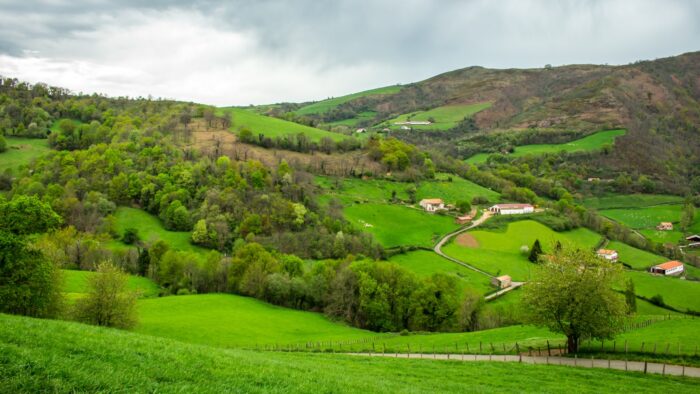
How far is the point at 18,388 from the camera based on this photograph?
11773 millimetres

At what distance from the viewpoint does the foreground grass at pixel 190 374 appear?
516 inches

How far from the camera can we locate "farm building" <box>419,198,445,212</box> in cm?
12651

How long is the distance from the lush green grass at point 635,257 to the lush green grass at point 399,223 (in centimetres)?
4093

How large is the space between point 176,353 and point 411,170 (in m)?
134

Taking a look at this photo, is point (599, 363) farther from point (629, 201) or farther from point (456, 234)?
point (629, 201)

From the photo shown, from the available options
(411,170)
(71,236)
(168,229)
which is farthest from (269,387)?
(411,170)

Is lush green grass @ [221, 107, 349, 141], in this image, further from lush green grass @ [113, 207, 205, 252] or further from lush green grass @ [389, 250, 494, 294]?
lush green grass @ [389, 250, 494, 294]

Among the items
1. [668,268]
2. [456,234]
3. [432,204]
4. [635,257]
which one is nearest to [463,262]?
[456,234]

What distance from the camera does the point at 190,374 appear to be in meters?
16.1

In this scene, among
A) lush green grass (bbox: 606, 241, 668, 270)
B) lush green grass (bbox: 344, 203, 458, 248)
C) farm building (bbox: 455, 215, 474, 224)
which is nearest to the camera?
lush green grass (bbox: 606, 241, 668, 270)

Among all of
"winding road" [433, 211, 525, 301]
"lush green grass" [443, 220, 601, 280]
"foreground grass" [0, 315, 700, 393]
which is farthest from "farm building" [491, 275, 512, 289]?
"foreground grass" [0, 315, 700, 393]

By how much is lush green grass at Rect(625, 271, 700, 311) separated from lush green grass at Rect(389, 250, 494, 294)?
29.3m

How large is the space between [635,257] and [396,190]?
66.1 metres

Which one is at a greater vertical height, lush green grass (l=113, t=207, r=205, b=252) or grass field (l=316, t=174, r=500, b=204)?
grass field (l=316, t=174, r=500, b=204)
